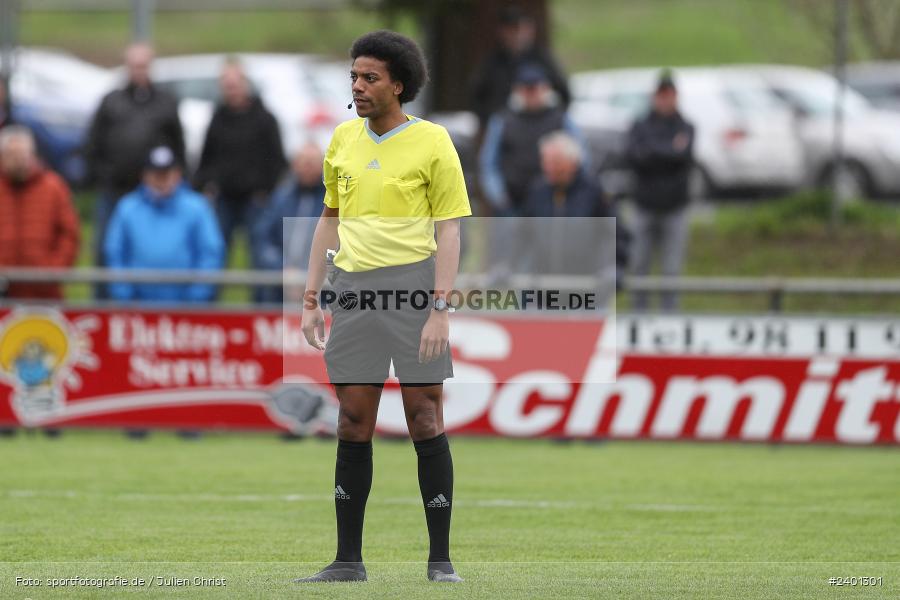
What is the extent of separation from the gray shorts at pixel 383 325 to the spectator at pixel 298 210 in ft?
23.4

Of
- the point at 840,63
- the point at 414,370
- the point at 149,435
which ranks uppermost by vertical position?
the point at 840,63

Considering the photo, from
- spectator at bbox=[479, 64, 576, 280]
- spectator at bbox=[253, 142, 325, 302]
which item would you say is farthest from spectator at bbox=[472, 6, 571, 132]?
spectator at bbox=[253, 142, 325, 302]

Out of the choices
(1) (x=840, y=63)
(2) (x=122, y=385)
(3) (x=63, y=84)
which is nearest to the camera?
(2) (x=122, y=385)

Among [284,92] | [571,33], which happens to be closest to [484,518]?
[284,92]

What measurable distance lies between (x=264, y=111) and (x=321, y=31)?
45.9ft

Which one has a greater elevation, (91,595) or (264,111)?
(264,111)

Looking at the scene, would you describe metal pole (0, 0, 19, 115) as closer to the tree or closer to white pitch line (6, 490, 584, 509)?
white pitch line (6, 490, 584, 509)

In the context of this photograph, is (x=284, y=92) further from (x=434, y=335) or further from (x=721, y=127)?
(x=434, y=335)

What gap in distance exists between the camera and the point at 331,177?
22.5 ft

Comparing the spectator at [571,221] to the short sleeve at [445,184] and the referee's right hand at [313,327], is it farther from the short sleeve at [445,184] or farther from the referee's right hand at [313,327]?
the short sleeve at [445,184]

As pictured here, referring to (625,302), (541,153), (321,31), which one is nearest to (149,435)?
(541,153)

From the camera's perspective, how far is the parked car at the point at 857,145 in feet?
66.4

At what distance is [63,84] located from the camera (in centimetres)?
2475

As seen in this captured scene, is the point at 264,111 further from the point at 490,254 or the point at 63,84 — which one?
the point at 63,84
